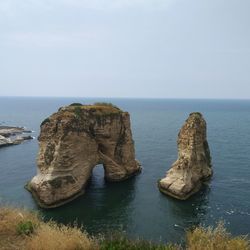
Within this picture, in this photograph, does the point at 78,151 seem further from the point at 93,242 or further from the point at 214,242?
the point at 214,242

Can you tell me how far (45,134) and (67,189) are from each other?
8128mm

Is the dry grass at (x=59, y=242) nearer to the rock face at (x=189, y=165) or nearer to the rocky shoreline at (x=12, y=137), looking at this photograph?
the rock face at (x=189, y=165)

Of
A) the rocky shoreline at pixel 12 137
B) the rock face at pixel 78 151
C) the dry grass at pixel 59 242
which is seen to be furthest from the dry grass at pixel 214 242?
the rocky shoreline at pixel 12 137

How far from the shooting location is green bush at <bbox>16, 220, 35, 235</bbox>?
14945mm

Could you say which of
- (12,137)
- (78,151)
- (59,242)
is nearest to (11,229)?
A: (59,242)

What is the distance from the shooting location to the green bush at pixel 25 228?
14.9 meters

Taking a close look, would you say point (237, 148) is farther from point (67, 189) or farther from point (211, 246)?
point (211, 246)

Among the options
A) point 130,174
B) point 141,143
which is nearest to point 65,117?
point 130,174

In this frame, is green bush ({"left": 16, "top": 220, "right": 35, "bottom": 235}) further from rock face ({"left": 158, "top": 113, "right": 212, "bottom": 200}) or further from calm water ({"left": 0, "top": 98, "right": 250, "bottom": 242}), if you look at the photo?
rock face ({"left": 158, "top": 113, "right": 212, "bottom": 200})

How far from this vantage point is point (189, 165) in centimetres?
4638

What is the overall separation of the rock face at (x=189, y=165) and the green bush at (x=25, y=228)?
3050 centimetres

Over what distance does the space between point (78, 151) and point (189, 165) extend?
48.3 ft

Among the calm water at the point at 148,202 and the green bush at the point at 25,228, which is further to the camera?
the calm water at the point at 148,202

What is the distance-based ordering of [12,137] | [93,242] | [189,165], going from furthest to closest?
[12,137], [189,165], [93,242]
